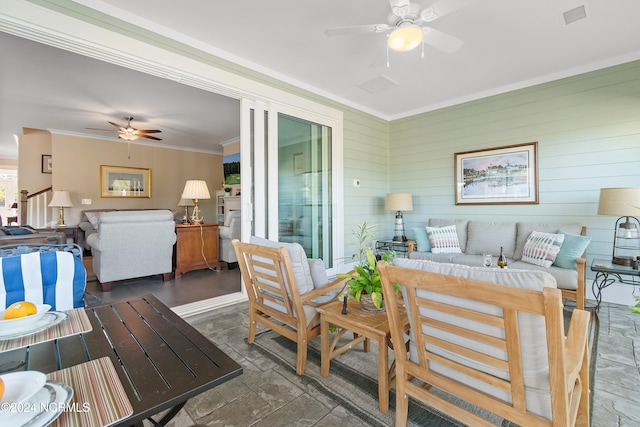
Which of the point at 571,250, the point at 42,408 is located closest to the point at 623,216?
the point at 571,250

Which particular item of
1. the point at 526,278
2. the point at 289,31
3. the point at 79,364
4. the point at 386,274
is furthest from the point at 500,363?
the point at 289,31

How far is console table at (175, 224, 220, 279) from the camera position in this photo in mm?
4695

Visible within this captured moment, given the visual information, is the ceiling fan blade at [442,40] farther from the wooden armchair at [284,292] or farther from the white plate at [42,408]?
the white plate at [42,408]

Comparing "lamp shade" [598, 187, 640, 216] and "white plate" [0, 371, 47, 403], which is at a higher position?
"lamp shade" [598, 187, 640, 216]

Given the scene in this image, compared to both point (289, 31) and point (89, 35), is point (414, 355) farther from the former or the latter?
point (89, 35)

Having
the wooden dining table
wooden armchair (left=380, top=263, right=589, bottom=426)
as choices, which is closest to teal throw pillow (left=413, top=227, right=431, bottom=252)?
wooden armchair (left=380, top=263, right=589, bottom=426)

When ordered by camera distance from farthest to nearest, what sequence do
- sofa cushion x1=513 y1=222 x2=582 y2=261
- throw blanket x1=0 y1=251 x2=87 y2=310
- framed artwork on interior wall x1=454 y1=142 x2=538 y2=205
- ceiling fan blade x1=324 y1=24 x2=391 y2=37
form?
1. framed artwork on interior wall x1=454 y1=142 x2=538 y2=205
2. sofa cushion x1=513 y1=222 x2=582 y2=261
3. ceiling fan blade x1=324 y1=24 x2=391 y2=37
4. throw blanket x1=0 y1=251 x2=87 y2=310

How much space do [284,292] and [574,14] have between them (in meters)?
3.51

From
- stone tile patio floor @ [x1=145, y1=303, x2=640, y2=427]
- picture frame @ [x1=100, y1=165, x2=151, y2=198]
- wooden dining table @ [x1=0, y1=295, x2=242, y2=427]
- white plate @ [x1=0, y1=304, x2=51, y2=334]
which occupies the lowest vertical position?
stone tile patio floor @ [x1=145, y1=303, x2=640, y2=427]

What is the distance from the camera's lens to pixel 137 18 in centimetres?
270

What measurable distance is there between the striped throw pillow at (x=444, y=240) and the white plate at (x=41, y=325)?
3946 mm

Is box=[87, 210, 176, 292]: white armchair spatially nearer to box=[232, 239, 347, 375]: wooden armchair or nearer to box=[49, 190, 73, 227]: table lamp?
box=[232, 239, 347, 375]: wooden armchair

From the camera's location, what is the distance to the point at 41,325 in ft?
3.58

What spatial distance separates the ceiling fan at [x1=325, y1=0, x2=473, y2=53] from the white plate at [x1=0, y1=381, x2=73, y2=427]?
258cm
